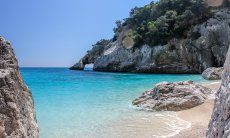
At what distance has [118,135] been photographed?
32.8 ft

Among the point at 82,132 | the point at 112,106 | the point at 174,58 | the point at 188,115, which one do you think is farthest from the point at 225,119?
the point at 174,58

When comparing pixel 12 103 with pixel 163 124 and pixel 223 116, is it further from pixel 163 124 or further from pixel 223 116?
pixel 163 124

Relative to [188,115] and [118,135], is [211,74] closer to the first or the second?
[188,115]

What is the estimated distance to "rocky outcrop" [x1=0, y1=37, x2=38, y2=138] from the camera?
4273mm

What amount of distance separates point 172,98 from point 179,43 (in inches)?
1795

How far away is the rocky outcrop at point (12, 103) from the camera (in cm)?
427

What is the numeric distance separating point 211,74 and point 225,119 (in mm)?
33480

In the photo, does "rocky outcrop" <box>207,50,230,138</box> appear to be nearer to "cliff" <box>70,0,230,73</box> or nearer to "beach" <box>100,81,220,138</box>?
"beach" <box>100,81,220,138</box>

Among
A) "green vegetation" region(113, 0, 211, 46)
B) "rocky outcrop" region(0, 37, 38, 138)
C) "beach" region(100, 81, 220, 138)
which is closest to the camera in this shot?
"rocky outcrop" region(0, 37, 38, 138)

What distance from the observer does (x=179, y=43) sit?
195 ft

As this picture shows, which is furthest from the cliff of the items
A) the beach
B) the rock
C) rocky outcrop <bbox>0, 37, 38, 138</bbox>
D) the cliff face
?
rocky outcrop <bbox>0, 37, 38, 138</bbox>

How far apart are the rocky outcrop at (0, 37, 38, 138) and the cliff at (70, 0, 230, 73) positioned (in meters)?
54.0

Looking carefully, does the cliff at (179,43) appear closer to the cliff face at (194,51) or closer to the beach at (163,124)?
the cliff face at (194,51)

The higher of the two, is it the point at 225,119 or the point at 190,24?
the point at 190,24
